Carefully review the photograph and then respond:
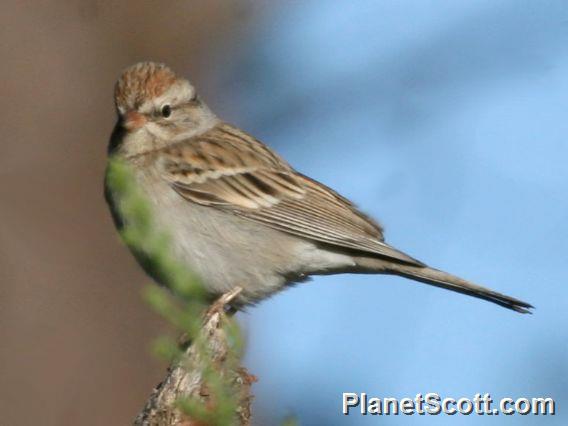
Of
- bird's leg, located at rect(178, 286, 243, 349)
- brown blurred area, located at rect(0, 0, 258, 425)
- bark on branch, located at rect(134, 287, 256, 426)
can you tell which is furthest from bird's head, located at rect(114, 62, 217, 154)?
→ bark on branch, located at rect(134, 287, 256, 426)

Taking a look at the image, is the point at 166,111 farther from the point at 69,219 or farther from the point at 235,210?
the point at 69,219

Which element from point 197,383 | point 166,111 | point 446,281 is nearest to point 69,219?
point 166,111

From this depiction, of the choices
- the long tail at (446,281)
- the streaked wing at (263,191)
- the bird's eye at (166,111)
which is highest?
the bird's eye at (166,111)

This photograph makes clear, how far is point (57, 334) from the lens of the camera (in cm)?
700

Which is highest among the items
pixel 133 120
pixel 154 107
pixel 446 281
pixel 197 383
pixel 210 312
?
pixel 154 107

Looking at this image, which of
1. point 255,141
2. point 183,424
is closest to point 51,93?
point 255,141

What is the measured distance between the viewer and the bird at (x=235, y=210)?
18.1 ft

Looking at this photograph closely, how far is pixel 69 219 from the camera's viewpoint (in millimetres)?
7379

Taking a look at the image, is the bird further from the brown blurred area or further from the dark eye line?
the brown blurred area

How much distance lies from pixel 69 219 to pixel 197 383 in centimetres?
456

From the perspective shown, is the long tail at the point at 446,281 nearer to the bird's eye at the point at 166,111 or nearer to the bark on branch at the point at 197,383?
the bird's eye at the point at 166,111

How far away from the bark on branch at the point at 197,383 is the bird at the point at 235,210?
2.14 metres

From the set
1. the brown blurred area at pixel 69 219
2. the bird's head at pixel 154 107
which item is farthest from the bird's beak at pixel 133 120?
the brown blurred area at pixel 69 219

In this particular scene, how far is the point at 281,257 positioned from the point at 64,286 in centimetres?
194
